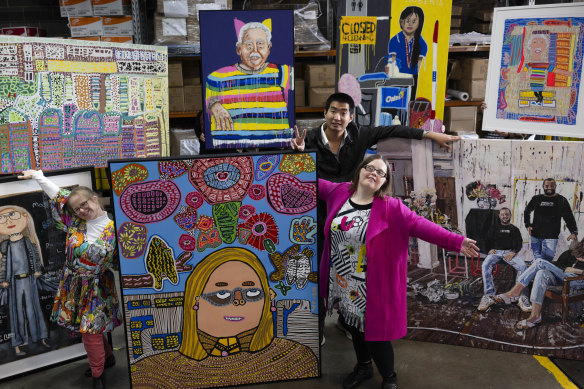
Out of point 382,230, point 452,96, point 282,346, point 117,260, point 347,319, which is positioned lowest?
point 282,346

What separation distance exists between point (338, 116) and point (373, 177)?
2.17 ft

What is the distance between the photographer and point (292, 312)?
3018 mm

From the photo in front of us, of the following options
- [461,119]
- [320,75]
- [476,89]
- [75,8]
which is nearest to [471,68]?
[476,89]

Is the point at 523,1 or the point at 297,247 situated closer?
the point at 297,247

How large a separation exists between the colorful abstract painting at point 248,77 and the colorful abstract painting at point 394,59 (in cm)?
45

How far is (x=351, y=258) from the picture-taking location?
2.83 metres

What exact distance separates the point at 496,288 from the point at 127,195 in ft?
7.38

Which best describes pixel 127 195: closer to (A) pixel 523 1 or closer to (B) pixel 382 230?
(B) pixel 382 230

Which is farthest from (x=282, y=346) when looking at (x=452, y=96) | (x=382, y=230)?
(x=452, y=96)

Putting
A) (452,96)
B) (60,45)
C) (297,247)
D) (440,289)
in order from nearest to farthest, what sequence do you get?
(297,247)
(60,45)
(440,289)
(452,96)

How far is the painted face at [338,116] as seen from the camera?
10.7 feet

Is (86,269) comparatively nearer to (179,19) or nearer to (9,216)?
(9,216)

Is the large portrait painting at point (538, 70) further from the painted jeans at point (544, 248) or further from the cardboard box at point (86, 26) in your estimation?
the cardboard box at point (86, 26)

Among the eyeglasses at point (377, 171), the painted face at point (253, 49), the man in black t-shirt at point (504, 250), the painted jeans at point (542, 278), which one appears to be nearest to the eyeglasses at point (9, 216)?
the painted face at point (253, 49)
